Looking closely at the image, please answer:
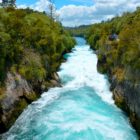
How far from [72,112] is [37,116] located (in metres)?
3.73

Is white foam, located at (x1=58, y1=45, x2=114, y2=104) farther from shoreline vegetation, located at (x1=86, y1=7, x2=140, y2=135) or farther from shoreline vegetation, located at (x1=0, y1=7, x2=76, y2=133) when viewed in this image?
shoreline vegetation, located at (x1=0, y1=7, x2=76, y2=133)

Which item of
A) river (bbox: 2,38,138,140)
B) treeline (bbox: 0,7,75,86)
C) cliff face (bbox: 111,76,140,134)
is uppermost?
treeline (bbox: 0,7,75,86)

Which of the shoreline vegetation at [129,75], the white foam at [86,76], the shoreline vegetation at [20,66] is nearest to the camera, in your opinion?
the shoreline vegetation at [129,75]

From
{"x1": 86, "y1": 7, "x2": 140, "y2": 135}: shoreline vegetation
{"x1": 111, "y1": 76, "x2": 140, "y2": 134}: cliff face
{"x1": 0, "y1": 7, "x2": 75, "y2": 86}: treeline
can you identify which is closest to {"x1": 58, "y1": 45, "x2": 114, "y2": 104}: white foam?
{"x1": 86, "y1": 7, "x2": 140, "y2": 135}: shoreline vegetation

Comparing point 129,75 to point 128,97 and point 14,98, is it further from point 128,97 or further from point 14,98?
point 14,98

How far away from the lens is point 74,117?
34.5 metres

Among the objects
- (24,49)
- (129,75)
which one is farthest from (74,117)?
(24,49)

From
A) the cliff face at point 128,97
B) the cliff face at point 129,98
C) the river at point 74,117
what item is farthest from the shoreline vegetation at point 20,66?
the cliff face at point 129,98

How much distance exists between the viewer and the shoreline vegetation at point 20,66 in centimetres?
3459

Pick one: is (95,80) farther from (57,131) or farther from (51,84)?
(57,131)

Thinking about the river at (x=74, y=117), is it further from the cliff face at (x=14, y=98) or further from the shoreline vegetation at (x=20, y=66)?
the shoreline vegetation at (x=20, y=66)

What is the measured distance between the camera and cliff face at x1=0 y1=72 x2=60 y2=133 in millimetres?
32322

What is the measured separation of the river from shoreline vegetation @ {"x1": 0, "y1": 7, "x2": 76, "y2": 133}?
1.14 meters

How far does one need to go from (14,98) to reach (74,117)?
6.63 meters
